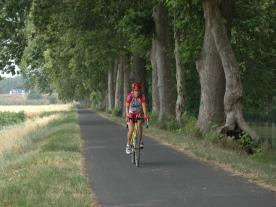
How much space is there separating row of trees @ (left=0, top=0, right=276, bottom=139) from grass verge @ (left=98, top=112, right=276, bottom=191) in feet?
4.42

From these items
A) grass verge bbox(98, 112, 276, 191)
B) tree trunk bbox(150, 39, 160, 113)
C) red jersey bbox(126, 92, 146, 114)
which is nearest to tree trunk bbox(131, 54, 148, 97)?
tree trunk bbox(150, 39, 160, 113)

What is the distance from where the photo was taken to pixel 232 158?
50.4 ft

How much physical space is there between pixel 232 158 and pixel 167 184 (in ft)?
13.6

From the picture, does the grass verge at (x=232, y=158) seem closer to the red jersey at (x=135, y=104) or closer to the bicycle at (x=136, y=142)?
the bicycle at (x=136, y=142)

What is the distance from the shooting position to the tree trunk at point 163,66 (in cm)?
3133

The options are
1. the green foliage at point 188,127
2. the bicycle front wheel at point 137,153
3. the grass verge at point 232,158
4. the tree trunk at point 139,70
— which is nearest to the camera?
the grass verge at point 232,158

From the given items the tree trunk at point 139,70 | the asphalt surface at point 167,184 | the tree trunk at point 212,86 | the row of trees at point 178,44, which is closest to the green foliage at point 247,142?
the row of trees at point 178,44

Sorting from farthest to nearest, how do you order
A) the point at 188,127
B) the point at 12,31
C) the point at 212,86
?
the point at 12,31 → the point at 188,127 → the point at 212,86

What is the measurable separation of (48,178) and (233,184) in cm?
355

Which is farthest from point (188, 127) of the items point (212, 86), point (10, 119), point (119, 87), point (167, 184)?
point (10, 119)

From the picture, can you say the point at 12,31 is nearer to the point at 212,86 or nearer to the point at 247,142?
the point at 212,86

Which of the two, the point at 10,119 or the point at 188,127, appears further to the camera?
the point at 10,119

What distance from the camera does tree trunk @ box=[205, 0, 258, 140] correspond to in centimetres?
2023

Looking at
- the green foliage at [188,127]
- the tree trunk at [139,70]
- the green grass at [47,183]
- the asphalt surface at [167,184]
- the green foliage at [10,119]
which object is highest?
the tree trunk at [139,70]
